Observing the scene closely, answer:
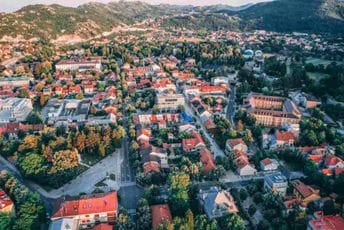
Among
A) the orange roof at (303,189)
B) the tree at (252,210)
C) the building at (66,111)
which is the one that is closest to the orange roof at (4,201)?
the building at (66,111)

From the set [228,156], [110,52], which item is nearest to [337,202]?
[228,156]

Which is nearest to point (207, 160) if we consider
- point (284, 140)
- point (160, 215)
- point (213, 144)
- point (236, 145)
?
point (236, 145)

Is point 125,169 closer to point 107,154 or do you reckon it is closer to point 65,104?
point 107,154

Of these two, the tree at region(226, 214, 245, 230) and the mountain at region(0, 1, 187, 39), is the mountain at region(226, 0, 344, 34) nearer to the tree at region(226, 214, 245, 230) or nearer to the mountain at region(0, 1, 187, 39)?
the mountain at region(0, 1, 187, 39)

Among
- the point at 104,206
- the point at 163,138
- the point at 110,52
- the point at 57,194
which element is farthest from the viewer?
the point at 110,52

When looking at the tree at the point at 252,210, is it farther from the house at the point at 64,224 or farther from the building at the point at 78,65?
the building at the point at 78,65

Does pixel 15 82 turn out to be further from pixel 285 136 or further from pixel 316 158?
pixel 316 158
